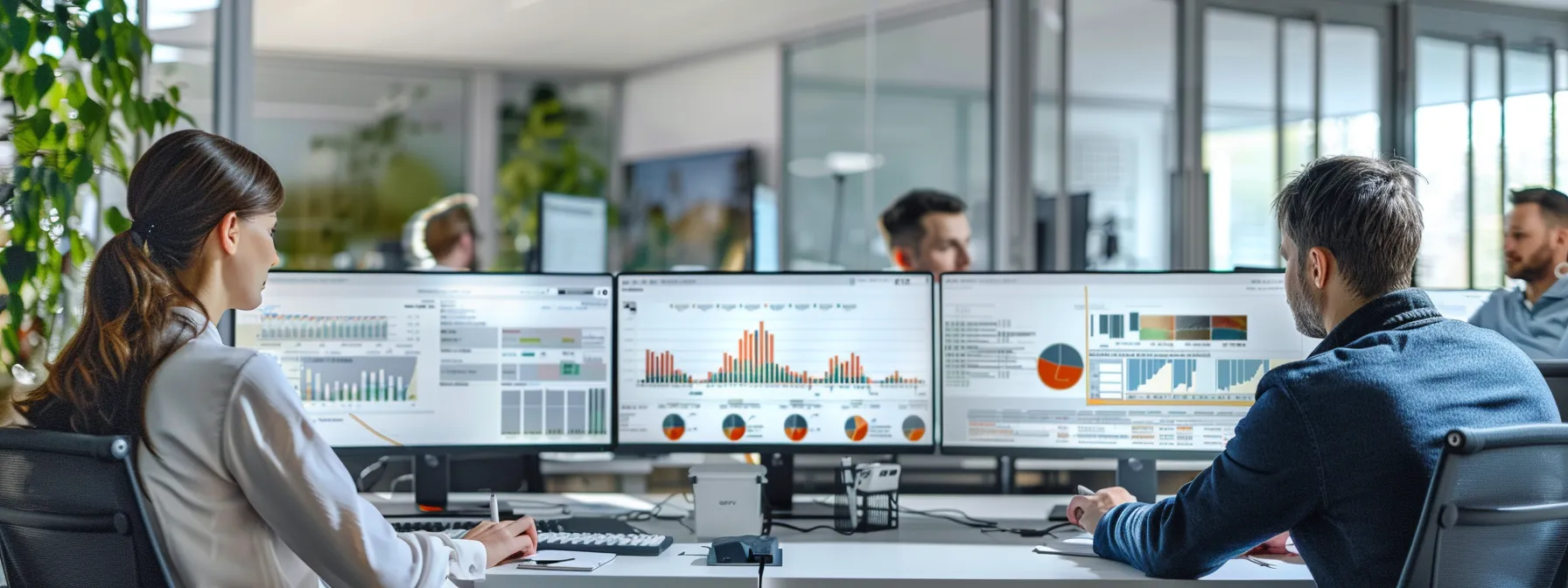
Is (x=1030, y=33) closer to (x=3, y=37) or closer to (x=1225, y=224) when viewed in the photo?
(x=1225, y=224)

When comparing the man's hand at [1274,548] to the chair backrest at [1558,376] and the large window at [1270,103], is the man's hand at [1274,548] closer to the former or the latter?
the chair backrest at [1558,376]

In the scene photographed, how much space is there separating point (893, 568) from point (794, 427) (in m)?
0.49

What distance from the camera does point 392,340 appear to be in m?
2.15

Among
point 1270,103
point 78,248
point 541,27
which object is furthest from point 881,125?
point 78,248

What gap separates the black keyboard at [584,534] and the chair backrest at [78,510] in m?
0.69

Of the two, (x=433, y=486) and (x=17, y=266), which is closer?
(x=17, y=266)

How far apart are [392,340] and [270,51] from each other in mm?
5882

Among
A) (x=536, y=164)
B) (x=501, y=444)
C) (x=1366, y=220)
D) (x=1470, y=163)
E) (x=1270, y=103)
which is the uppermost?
(x=536, y=164)

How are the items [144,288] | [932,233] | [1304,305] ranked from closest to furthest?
[144,288]
[1304,305]
[932,233]

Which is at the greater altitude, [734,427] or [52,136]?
[52,136]

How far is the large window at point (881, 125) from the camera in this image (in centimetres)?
603

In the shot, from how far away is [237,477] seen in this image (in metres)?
1.27

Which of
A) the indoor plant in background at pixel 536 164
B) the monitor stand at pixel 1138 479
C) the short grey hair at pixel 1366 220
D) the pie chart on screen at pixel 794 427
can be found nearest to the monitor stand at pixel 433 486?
the pie chart on screen at pixel 794 427

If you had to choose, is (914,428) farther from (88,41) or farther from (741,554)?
(88,41)
